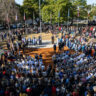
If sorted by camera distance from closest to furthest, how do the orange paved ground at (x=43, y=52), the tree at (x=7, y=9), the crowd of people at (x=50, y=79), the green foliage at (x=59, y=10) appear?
the crowd of people at (x=50, y=79) < the orange paved ground at (x=43, y=52) < the green foliage at (x=59, y=10) < the tree at (x=7, y=9)

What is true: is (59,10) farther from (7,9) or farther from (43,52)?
(43,52)

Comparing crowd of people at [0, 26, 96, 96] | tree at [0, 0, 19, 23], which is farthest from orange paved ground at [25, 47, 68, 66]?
tree at [0, 0, 19, 23]

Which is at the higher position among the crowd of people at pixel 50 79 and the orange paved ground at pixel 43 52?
the orange paved ground at pixel 43 52

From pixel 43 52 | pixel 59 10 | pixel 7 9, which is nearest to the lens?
pixel 43 52

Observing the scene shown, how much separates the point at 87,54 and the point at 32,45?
31.6 ft

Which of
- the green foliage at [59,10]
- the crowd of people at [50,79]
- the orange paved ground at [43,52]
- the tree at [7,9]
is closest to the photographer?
the crowd of people at [50,79]

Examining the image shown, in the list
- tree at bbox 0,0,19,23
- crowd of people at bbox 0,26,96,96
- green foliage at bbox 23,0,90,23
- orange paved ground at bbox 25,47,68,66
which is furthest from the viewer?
tree at bbox 0,0,19,23

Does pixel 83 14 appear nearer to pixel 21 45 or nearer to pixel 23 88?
pixel 21 45

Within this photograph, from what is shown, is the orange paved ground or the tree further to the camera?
the tree

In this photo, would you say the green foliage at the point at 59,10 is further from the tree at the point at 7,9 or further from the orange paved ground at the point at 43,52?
the orange paved ground at the point at 43,52

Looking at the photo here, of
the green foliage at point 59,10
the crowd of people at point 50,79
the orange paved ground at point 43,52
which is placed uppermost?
the green foliage at point 59,10

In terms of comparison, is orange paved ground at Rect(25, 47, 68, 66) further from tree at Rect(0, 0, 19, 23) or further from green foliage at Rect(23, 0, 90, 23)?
tree at Rect(0, 0, 19, 23)

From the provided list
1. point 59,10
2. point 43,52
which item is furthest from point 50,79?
point 59,10

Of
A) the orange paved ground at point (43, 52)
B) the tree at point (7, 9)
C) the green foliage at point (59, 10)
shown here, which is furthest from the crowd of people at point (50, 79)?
the tree at point (7, 9)
